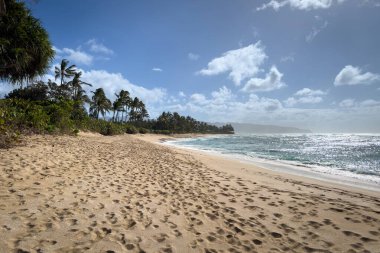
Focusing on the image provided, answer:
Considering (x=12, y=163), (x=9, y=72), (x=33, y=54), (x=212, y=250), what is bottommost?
(x=212, y=250)

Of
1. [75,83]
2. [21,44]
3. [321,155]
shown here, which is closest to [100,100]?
[75,83]

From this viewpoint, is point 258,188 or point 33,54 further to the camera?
point 33,54

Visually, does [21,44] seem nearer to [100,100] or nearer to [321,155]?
[321,155]

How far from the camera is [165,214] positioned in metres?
4.82

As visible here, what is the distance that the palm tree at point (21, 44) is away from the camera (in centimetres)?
1324

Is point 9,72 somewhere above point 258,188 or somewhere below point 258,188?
above

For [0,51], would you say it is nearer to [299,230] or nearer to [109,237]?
[109,237]

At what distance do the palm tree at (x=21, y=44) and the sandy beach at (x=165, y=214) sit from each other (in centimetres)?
918

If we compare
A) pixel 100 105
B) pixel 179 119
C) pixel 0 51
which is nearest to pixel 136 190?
pixel 0 51

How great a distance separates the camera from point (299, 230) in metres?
4.36

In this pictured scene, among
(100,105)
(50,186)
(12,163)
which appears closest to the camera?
(50,186)

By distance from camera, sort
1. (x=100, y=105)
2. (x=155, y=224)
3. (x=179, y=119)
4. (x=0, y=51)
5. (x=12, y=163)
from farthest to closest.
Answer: (x=179, y=119) < (x=100, y=105) < (x=0, y=51) < (x=12, y=163) < (x=155, y=224)

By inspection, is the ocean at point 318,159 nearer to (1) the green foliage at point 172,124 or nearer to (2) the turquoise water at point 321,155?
(2) the turquoise water at point 321,155

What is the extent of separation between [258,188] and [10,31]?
1672 cm
